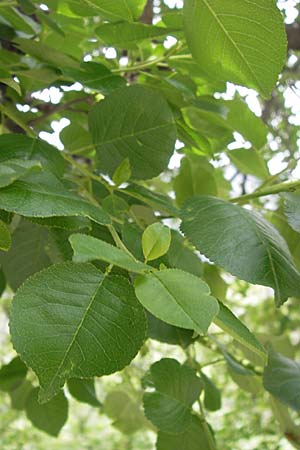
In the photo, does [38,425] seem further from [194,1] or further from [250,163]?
[194,1]

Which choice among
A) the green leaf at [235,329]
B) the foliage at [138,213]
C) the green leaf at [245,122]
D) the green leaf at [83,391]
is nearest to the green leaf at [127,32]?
the foliage at [138,213]

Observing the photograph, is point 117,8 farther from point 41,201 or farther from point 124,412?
point 124,412

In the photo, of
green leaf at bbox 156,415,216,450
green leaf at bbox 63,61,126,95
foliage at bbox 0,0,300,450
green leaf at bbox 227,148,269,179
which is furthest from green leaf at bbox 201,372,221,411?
green leaf at bbox 63,61,126,95

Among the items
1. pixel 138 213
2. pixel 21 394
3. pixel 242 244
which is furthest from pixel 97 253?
pixel 21 394

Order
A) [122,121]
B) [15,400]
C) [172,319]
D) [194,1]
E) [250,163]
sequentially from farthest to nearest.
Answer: [15,400], [250,163], [122,121], [194,1], [172,319]

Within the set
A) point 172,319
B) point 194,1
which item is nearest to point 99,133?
point 194,1

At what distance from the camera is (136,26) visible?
1.48ft

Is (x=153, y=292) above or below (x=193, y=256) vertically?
above

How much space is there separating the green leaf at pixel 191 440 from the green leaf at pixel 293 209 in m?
0.21

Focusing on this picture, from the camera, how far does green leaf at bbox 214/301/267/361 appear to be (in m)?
0.30

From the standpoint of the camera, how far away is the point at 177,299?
0.27 m

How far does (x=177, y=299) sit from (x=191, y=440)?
30 centimetres

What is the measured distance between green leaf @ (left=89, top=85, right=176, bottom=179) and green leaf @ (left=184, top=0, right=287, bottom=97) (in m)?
0.07

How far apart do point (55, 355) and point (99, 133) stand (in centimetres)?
23
